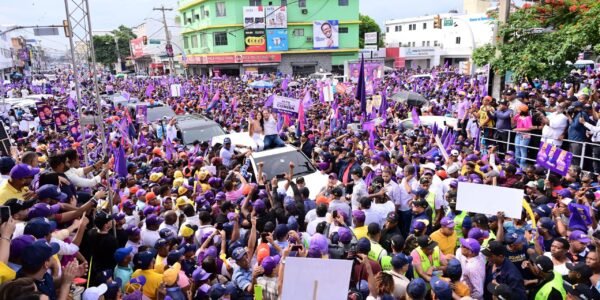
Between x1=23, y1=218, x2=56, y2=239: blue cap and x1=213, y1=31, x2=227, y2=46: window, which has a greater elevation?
x1=213, y1=31, x2=227, y2=46: window

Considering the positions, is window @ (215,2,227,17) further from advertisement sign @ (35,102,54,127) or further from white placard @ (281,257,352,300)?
white placard @ (281,257,352,300)

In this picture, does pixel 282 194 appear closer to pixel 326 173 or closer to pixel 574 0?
pixel 326 173

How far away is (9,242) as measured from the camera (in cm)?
323

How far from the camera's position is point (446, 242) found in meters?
4.86

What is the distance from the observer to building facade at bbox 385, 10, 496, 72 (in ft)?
178

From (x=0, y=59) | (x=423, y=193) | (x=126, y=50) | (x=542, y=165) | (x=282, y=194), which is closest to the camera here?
(x=423, y=193)

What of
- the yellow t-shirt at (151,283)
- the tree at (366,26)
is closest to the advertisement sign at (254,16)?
the tree at (366,26)

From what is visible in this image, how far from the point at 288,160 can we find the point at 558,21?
8898 mm

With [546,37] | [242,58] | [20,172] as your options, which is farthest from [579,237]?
[242,58]

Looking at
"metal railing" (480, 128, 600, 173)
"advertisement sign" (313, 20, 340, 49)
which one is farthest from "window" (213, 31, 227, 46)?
"metal railing" (480, 128, 600, 173)

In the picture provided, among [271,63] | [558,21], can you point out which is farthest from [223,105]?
[271,63]

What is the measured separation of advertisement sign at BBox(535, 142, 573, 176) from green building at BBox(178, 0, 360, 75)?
41.0m

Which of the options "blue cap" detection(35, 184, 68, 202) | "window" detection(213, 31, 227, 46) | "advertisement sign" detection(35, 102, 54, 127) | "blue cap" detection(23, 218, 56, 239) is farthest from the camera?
"window" detection(213, 31, 227, 46)

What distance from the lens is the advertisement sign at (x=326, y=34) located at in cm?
4884
